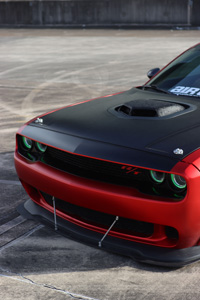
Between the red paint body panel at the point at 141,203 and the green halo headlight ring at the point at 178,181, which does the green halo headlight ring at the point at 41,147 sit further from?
the green halo headlight ring at the point at 178,181

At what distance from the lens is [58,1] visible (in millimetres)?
32969

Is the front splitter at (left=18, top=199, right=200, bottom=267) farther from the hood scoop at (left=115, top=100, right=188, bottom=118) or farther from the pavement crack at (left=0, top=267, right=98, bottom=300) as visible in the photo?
the hood scoop at (left=115, top=100, right=188, bottom=118)

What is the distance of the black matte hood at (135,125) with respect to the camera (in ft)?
11.6

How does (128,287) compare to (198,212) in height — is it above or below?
below

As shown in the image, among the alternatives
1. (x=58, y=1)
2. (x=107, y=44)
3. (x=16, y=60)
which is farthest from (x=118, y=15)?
(x=16, y=60)

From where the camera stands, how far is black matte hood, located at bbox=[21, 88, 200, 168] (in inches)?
140

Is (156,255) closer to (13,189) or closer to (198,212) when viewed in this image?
(198,212)

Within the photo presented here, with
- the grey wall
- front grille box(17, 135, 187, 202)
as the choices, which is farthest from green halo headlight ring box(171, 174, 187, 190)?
the grey wall

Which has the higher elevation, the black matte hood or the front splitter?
the black matte hood

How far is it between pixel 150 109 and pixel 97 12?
1150 inches

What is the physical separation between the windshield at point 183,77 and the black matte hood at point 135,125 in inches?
8.3

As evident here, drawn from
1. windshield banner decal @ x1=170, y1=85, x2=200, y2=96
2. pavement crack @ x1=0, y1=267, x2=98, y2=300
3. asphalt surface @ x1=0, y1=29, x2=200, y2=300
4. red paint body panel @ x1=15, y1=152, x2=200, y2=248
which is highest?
windshield banner decal @ x1=170, y1=85, x2=200, y2=96

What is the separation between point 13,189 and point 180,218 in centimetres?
243

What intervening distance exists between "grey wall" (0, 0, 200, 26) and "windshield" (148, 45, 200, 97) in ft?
83.7
